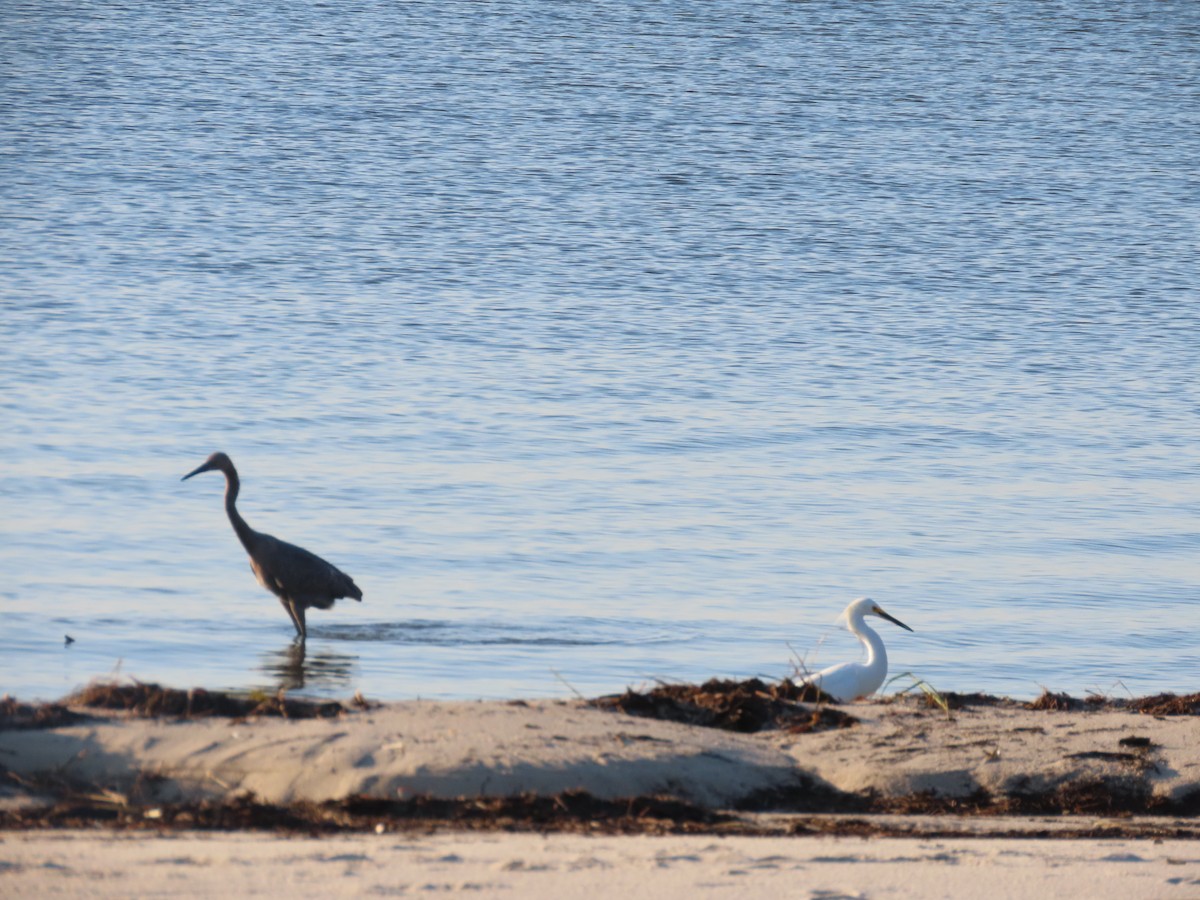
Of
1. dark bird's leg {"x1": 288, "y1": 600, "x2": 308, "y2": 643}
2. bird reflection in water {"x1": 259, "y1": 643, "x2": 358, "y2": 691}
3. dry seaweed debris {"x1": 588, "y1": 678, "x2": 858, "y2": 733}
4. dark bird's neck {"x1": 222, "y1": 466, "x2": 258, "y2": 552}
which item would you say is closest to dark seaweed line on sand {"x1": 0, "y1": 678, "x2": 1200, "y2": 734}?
dry seaweed debris {"x1": 588, "y1": 678, "x2": 858, "y2": 733}

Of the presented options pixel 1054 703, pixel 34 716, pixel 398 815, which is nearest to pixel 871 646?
pixel 1054 703

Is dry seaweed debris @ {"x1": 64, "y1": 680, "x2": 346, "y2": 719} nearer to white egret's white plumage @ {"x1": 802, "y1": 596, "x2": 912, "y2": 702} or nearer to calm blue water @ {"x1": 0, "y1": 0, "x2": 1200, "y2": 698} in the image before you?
calm blue water @ {"x1": 0, "y1": 0, "x2": 1200, "y2": 698}

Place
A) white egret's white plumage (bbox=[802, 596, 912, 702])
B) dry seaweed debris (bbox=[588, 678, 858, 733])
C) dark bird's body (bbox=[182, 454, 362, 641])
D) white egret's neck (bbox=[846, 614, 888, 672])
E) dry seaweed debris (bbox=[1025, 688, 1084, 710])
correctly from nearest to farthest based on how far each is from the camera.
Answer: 1. dry seaweed debris (bbox=[588, 678, 858, 733])
2. dry seaweed debris (bbox=[1025, 688, 1084, 710])
3. white egret's white plumage (bbox=[802, 596, 912, 702])
4. white egret's neck (bbox=[846, 614, 888, 672])
5. dark bird's body (bbox=[182, 454, 362, 641])

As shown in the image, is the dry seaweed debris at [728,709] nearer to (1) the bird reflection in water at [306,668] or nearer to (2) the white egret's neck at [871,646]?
(2) the white egret's neck at [871,646]

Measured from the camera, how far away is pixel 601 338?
27.4m

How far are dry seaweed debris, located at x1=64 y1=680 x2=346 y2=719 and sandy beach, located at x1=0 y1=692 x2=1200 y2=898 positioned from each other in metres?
0.06

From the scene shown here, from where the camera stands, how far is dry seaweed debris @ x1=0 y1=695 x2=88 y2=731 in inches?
289

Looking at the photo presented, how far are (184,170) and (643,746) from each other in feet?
105

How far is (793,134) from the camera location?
41219mm

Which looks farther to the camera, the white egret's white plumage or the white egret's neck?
the white egret's neck

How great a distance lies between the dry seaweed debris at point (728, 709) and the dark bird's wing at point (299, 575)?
4.29 metres

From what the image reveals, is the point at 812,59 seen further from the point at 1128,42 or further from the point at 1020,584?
the point at 1020,584

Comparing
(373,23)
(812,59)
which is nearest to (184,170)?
(373,23)

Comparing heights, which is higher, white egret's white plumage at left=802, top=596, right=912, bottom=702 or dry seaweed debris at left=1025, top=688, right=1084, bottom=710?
dry seaweed debris at left=1025, top=688, right=1084, bottom=710
